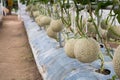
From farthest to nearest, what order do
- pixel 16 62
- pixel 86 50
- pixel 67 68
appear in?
1. pixel 16 62
2. pixel 67 68
3. pixel 86 50

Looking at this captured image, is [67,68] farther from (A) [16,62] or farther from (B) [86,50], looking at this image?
(A) [16,62]

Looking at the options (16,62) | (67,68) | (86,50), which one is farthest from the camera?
(16,62)

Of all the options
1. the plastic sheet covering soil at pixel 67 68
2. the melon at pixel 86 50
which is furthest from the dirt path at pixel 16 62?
the melon at pixel 86 50

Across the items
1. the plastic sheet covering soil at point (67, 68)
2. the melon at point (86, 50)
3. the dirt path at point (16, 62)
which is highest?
the melon at point (86, 50)

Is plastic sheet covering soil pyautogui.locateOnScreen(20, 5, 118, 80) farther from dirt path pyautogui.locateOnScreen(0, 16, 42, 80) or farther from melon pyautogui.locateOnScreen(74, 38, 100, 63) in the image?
dirt path pyautogui.locateOnScreen(0, 16, 42, 80)

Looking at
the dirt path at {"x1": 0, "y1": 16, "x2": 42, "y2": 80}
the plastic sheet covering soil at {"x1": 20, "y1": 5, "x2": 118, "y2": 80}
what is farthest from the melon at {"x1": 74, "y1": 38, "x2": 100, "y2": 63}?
the dirt path at {"x1": 0, "y1": 16, "x2": 42, "y2": 80}

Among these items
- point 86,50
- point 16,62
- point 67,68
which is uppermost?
point 86,50

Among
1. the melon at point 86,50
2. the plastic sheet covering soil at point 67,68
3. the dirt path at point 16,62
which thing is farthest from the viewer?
the dirt path at point 16,62

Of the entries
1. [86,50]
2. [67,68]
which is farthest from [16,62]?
[86,50]

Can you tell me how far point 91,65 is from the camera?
266 centimetres

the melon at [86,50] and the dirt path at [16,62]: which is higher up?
the melon at [86,50]

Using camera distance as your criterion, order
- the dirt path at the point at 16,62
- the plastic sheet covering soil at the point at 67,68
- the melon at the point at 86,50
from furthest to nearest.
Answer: the dirt path at the point at 16,62 → the plastic sheet covering soil at the point at 67,68 → the melon at the point at 86,50

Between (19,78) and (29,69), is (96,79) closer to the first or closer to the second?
A: (19,78)

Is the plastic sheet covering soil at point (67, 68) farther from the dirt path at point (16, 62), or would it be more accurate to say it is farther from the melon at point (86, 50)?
the dirt path at point (16, 62)
